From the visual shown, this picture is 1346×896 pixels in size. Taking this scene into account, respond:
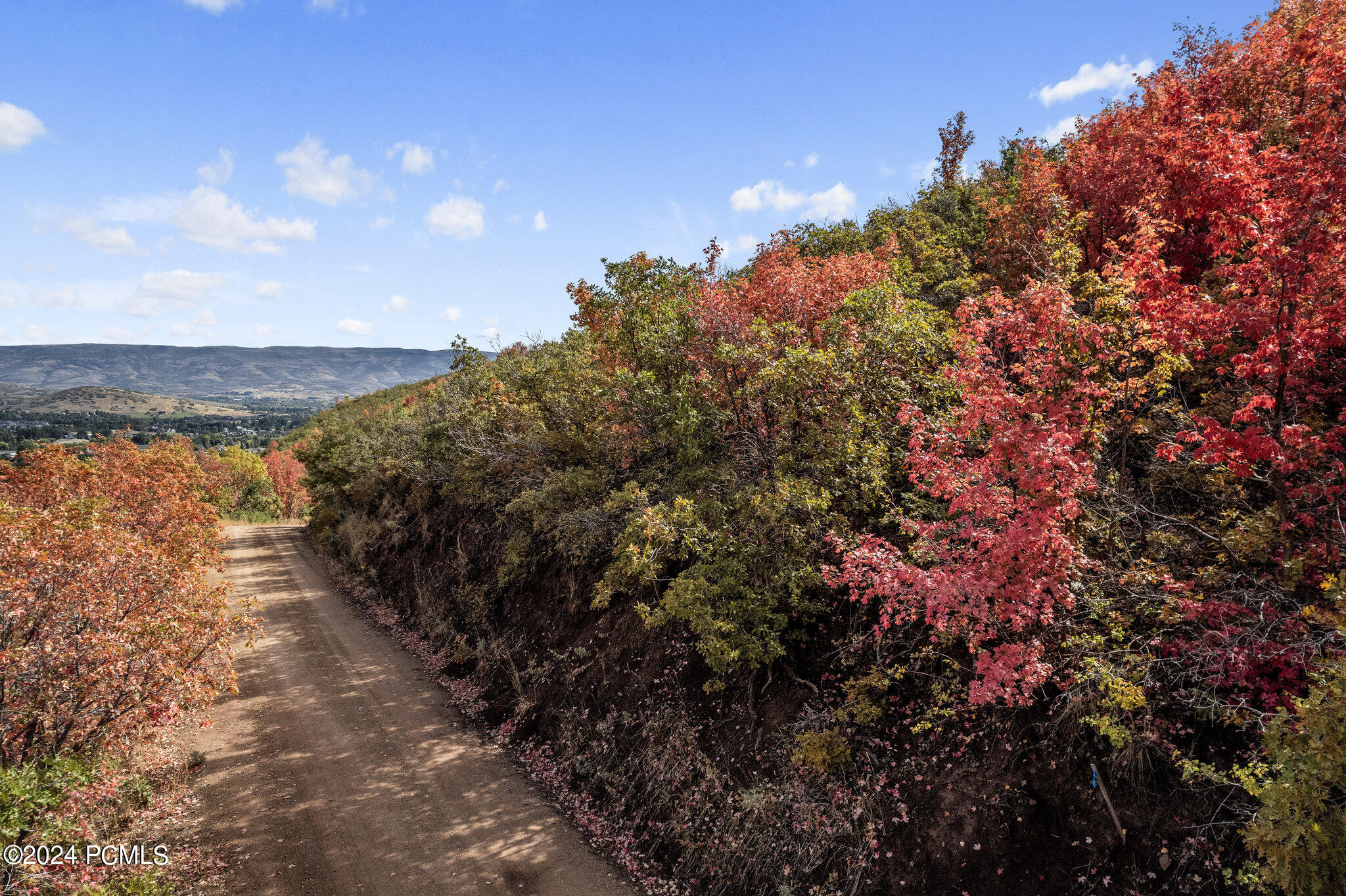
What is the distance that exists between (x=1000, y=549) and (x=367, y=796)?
1301cm

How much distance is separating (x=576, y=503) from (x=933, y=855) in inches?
472

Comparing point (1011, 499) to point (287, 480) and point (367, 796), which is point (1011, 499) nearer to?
point (367, 796)

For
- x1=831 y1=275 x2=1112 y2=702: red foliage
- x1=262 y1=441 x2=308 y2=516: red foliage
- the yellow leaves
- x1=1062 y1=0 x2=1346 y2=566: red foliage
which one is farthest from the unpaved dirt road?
x1=262 y1=441 x2=308 y2=516: red foliage

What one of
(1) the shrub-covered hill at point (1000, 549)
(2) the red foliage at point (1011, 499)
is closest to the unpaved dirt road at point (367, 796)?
(1) the shrub-covered hill at point (1000, 549)

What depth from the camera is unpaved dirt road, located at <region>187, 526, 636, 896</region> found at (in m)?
9.97

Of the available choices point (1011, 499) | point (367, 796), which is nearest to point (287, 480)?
point (367, 796)

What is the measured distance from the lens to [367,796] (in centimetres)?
1200

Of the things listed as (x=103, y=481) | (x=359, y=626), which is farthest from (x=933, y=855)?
(x=103, y=481)

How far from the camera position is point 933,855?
796 centimetres

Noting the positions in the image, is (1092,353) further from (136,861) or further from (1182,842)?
(136,861)

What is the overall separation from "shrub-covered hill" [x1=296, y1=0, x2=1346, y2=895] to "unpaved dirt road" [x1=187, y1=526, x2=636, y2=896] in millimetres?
1060

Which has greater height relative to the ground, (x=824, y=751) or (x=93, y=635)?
(x=93, y=635)

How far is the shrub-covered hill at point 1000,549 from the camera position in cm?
675

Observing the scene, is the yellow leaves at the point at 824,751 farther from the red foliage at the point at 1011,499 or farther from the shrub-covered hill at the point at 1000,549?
the red foliage at the point at 1011,499
